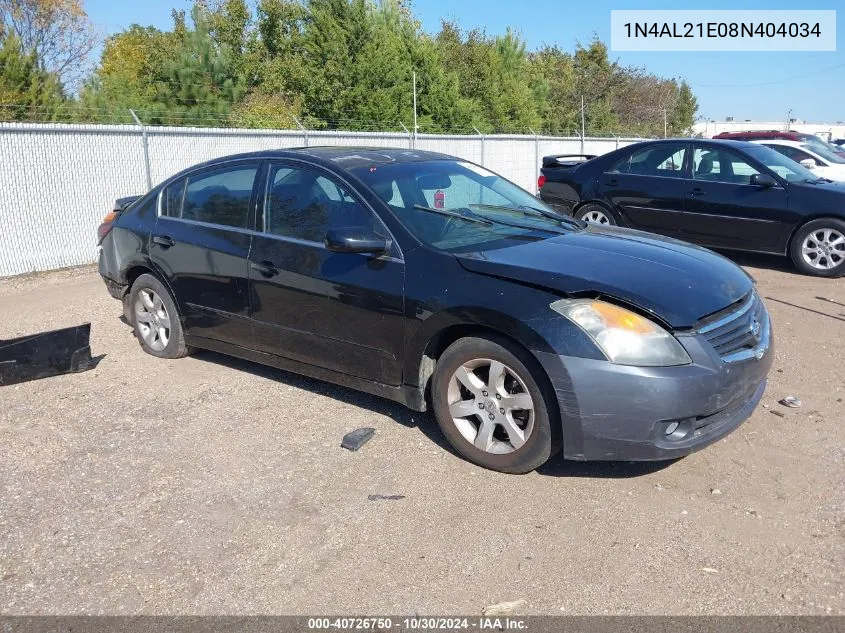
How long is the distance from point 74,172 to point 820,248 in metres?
9.71

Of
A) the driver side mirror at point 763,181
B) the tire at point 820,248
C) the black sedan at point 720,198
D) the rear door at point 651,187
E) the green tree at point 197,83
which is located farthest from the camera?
the green tree at point 197,83

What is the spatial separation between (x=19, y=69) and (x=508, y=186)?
22482mm

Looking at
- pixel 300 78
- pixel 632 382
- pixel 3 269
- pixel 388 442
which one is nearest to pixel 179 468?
pixel 388 442

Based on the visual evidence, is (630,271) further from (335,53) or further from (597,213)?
(335,53)

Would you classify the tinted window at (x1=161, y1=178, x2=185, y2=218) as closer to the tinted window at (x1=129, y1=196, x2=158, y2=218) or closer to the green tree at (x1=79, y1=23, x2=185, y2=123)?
the tinted window at (x1=129, y1=196, x2=158, y2=218)

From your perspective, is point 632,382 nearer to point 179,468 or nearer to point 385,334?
point 385,334

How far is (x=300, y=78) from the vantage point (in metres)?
28.2

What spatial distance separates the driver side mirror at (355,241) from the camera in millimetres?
4094

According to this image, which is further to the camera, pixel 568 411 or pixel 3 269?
pixel 3 269

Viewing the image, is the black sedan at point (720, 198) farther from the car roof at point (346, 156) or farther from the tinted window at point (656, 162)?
the car roof at point (346, 156)

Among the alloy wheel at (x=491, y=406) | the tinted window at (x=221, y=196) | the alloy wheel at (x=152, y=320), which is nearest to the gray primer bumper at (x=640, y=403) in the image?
the alloy wheel at (x=491, y=406)

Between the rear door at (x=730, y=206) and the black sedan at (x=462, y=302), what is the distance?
462 cm

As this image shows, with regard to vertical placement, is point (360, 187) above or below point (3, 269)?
above

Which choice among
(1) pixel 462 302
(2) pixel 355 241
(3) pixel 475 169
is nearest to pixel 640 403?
(1) pixel 462 302
